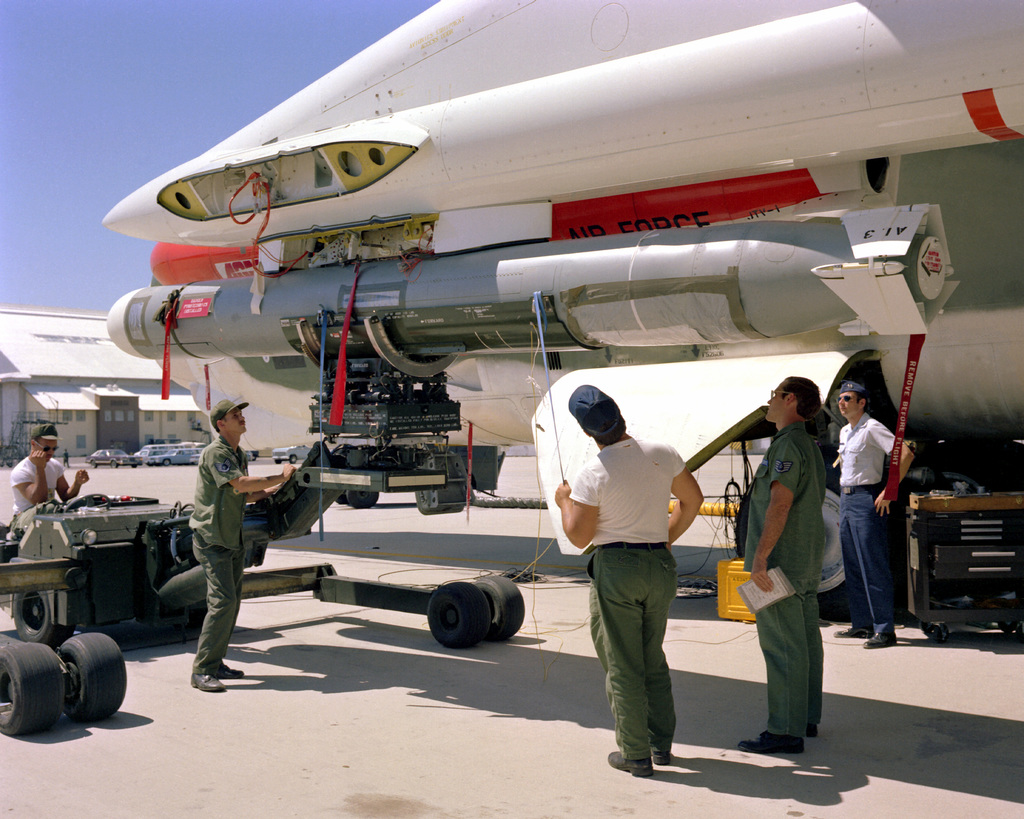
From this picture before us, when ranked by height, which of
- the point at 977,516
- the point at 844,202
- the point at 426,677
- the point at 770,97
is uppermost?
the point at 770,97

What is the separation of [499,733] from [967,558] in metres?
4.14

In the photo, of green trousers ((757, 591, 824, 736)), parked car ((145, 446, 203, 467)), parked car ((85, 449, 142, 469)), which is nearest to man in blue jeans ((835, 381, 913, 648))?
green trousers ((757, 591, 824, 736))

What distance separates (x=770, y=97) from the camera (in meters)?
5.65

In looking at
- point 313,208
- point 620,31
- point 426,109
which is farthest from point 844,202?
point 313,208

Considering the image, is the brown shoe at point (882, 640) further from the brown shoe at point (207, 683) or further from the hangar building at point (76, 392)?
the hangar building at point (76, 392)

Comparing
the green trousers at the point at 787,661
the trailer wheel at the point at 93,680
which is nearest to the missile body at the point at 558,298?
the green trousers at the point at 787,661

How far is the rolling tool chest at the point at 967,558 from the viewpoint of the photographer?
712 cm

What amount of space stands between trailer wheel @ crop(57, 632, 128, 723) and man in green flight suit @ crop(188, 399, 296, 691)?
734 mm

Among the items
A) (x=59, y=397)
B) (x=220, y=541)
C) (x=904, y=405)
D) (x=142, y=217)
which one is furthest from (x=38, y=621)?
(x=59, y=397)

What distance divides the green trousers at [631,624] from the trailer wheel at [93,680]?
2864 mm

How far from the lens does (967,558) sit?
7160 millimetres

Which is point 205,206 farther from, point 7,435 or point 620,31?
point 7,435

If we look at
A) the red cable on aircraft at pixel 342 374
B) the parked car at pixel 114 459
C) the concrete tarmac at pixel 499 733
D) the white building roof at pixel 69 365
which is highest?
Answer: the white building roof at pixel 69 365

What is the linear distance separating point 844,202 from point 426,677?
442 cm
